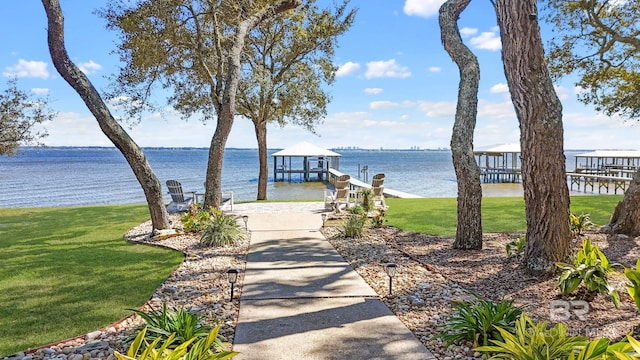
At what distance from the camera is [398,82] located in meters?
41.5

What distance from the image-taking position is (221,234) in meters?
7.68

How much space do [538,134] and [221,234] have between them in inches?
208

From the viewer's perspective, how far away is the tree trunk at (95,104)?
7.32 metres

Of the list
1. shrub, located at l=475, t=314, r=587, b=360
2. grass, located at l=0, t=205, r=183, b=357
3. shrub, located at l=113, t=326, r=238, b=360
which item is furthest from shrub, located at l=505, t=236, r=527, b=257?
grass, located at l=0, t=205, r=183, b=357

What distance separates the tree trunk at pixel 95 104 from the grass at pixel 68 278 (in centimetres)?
116

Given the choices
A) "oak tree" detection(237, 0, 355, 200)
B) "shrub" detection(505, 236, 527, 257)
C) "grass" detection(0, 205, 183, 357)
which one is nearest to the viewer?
"grass" detection(0, 205, 183, 357)

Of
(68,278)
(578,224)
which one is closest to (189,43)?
(68,278)

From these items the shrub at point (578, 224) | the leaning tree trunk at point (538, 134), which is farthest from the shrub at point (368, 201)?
the leaning tree trunk at point (538, 134)

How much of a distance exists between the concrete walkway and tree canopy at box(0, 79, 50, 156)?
513 inches

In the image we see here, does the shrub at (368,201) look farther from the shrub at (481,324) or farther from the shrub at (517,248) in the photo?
the shrub at (481,324)

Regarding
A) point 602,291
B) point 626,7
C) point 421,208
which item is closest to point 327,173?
point 421,208

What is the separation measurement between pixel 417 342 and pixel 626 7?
12.0m

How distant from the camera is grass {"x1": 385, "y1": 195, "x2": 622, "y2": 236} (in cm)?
941

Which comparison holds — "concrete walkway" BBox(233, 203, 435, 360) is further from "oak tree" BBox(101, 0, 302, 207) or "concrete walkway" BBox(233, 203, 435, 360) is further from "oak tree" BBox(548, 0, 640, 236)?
"oak tree" BBox(548, 0, 640, 236)
